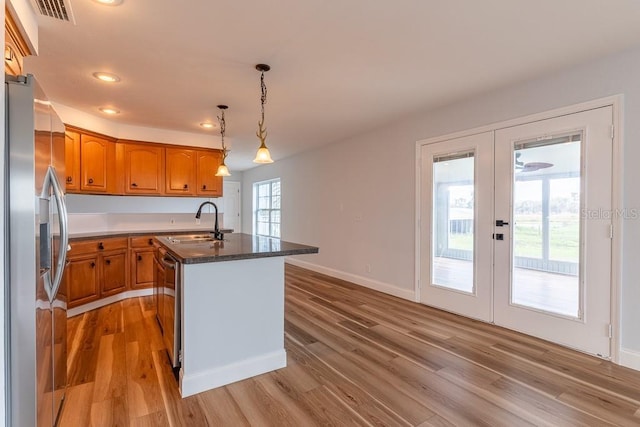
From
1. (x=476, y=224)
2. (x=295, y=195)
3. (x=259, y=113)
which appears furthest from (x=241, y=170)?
(x=476, y=224)

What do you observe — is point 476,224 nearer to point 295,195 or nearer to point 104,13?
point 104,13

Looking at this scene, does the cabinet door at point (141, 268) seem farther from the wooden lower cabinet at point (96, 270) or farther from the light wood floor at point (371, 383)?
the light wood floor at point (371, 383)

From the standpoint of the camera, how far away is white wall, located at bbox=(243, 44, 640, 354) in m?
2.46

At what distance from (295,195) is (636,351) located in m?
5.53

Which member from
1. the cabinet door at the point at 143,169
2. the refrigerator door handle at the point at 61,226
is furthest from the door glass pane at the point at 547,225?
the cabinet door at the point at 143,169

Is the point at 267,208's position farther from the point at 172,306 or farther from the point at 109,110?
the point at 172,306

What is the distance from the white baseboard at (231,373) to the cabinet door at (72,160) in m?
2.99

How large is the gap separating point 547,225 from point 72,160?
5.17 m

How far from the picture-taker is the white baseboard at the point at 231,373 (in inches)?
82.7

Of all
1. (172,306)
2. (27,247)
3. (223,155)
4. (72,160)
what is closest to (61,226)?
(27,247)

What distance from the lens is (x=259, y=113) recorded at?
403cm

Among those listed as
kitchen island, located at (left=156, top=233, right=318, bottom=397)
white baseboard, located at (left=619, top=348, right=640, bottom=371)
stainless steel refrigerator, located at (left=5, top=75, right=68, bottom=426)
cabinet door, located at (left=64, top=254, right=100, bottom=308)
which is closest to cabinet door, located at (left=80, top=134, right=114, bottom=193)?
cabinet door, located at (left=64, top=254, right=100, bottom=308)

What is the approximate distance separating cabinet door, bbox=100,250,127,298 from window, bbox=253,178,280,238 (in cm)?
386

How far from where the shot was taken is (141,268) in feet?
14.5
